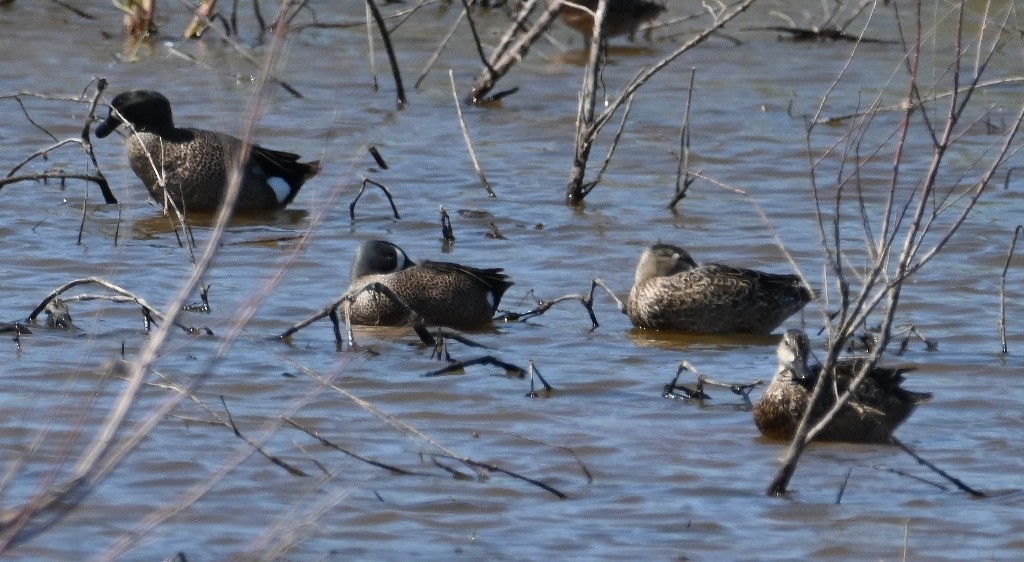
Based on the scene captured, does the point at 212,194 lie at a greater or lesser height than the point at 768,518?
lesser

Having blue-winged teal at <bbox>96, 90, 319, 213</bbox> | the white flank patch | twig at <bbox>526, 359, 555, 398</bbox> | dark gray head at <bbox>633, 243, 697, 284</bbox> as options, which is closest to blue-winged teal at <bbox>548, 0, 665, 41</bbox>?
the white flank patch

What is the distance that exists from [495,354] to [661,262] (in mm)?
1303

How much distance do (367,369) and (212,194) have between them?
12.3 ft

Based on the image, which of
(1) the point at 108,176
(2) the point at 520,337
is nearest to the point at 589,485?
(2) the point at 520,337

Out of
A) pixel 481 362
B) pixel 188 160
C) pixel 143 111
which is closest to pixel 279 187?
pixel 188 160

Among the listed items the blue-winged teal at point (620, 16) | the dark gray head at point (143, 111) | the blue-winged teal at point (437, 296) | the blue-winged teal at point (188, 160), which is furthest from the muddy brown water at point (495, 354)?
the blue-winged teal at point (620, 16)

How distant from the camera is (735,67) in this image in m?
14.3

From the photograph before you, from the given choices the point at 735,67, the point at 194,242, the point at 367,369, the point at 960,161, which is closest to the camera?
the point at 367,369

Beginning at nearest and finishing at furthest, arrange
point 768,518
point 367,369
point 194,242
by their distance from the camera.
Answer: point 768,518 → point 367,369 → point 194,242

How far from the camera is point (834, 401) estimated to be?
18.9ft

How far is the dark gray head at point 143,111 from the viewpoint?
32.7ft

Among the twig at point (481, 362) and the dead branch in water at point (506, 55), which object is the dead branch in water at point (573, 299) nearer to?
the twig at point (481, 362)

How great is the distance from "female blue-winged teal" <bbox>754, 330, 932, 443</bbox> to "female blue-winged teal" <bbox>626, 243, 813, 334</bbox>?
163 centimetres

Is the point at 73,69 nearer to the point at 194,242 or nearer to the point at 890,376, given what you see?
the point at 194,242
